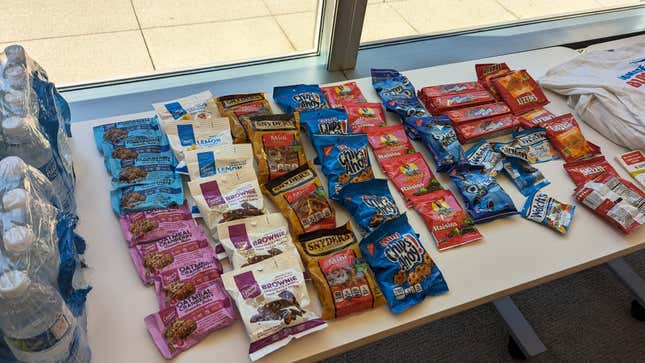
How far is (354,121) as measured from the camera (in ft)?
4.22

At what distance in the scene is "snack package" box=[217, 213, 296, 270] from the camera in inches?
37.7

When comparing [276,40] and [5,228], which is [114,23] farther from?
[5,228]

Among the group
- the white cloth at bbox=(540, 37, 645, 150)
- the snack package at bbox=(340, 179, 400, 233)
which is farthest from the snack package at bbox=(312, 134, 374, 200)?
the white cloth at bbox=(540, 37, 645, 150)

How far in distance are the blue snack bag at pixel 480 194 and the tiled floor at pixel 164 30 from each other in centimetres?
99

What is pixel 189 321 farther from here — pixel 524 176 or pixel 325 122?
pixel 524 176

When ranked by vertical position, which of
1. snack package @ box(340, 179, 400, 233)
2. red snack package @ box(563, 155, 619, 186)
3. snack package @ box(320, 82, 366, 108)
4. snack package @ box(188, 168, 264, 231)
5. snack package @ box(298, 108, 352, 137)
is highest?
snack package @ box(320, 82, 366, 108)

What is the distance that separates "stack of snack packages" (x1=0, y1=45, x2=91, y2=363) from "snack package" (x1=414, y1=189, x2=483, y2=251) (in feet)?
2.27

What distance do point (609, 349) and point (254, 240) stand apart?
1337 mm

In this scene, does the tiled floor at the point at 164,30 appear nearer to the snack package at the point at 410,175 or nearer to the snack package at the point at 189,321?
the snack package at the point at 410,175

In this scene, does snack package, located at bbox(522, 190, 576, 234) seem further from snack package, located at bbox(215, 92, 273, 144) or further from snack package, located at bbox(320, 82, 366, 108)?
snack package, located at bbox(215, 92, 273, 144)

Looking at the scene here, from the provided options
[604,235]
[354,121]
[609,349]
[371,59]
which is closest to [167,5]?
[371,59]

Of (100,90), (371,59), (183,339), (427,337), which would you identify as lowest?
(427,337)

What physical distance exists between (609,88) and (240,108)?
40.2 inches

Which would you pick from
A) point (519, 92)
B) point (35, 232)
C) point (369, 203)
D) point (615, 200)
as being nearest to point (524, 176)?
point (615, 200)
